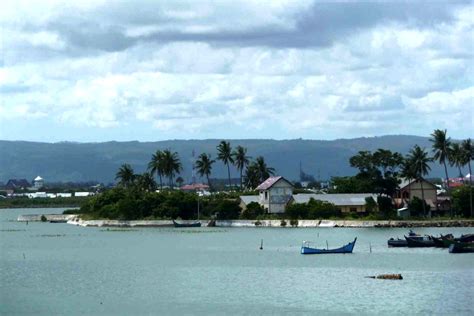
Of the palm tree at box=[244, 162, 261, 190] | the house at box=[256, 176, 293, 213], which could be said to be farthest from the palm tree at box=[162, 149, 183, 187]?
the house at box=[256, 176, 293, 213]

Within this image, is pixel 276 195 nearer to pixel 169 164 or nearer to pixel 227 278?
pixel 169 164

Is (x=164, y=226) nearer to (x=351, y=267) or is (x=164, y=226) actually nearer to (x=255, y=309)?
(x=351, y=267)

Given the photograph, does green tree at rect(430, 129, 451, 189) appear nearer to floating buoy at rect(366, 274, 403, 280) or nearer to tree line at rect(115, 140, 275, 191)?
tree line at rect(115, 140, 275, 191)

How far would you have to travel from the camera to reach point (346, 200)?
442 ft

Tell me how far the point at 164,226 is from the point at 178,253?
5186 centimetres

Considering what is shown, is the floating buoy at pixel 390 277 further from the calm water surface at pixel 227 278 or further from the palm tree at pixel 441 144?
the palm tree at pixel 441 144

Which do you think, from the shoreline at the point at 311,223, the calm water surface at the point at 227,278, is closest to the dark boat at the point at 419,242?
the calm water surface at the point at 227,278

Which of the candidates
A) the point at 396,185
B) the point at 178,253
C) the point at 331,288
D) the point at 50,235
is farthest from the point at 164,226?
the point at 331,288

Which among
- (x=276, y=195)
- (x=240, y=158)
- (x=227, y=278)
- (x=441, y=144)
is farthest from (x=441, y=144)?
(x=227, y=278)

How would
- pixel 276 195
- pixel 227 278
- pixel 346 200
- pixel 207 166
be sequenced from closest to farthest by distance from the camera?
1. pixel 227 278
2. pixel 346 200
3. pixel 276 195
4. pixel 207 166

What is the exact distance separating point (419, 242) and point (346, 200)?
150 feet

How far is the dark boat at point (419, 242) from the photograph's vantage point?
88.5 m

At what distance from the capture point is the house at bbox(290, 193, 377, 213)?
13362 cm

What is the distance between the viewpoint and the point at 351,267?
71125mm
